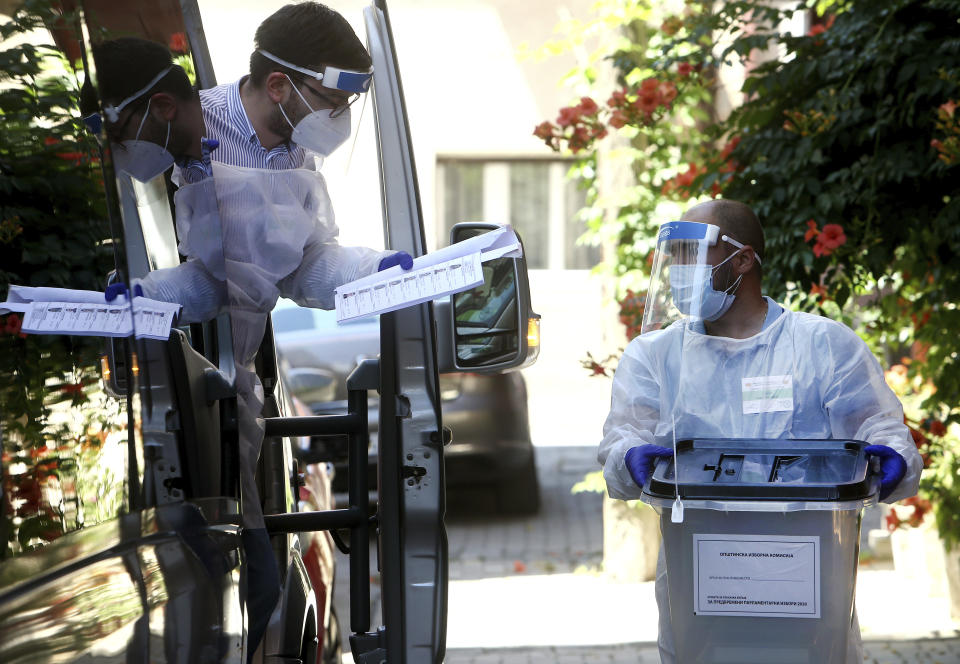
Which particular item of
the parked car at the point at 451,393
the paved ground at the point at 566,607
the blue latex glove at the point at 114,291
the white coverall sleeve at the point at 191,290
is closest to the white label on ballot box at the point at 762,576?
the white coverall sleeve at the point at 191,290

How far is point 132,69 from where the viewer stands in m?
2.07

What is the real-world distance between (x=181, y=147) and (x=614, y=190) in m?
4.71

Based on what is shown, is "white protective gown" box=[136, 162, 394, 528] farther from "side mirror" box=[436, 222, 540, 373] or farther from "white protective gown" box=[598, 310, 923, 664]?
"white protective gown" box=[598, 310, 923, 664]

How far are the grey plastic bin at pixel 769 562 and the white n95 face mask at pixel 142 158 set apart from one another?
1352 mm

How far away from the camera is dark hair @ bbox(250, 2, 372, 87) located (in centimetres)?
267

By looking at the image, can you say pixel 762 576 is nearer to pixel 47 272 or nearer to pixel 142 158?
pixel 142 158

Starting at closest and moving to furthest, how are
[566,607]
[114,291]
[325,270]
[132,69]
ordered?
[114,291], [132,69], [325,270], [566,607]

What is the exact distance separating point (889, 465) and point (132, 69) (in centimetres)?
189

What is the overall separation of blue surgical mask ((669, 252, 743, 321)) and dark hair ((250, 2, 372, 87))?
3.53 ft

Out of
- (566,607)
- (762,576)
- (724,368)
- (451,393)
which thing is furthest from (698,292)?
(451,393)

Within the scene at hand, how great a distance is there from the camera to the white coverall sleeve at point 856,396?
118 inches

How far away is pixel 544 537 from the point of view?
8.62 metres

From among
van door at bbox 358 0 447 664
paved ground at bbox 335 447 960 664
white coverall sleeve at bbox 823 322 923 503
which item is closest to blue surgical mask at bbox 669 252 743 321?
white coverall sleeve at bbox 823 322 923 503

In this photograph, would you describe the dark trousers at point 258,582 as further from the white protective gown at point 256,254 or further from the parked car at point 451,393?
the parked car at point 451,393
